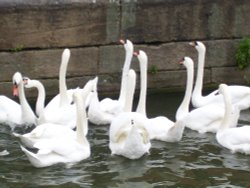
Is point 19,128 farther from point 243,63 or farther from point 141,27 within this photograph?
point 243,63

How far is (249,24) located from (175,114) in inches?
113

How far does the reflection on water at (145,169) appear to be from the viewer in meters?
8.38

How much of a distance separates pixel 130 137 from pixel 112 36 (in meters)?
3.96

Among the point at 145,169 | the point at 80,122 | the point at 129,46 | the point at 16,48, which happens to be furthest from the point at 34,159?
the point at 16,48

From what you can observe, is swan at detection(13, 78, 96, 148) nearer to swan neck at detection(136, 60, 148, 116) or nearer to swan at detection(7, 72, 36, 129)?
swan at detection(7, 72, 36, 129)

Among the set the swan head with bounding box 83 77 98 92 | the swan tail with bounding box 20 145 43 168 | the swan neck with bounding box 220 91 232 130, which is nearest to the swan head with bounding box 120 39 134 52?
the swan head with bounding box 83 77 98 92

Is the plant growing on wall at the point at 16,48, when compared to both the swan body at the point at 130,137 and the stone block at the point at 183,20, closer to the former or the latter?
the stone block at the point at 183,20

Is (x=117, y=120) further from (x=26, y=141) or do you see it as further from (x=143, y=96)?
(x=143, y=96)

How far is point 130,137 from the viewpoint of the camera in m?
9.02

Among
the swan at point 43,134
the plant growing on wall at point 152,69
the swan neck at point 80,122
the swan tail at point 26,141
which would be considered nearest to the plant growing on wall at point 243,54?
the plant growing on wall at point 152,69

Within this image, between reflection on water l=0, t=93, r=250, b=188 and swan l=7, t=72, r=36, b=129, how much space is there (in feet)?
1.95

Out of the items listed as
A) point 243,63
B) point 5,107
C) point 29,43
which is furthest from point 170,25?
point 5,107

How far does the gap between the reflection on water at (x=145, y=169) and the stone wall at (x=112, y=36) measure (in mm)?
2404

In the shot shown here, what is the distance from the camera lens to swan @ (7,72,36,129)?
10.6 metres
